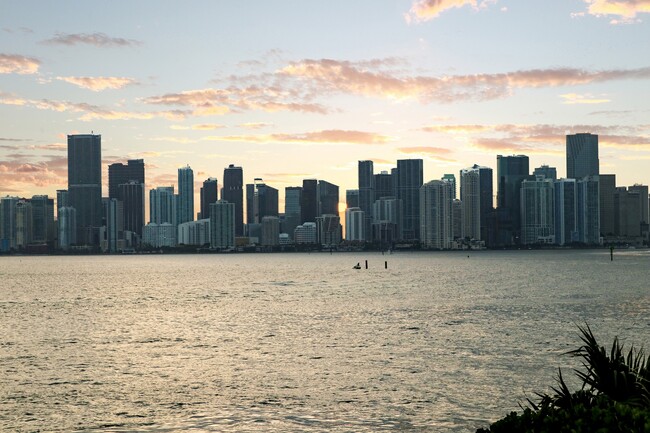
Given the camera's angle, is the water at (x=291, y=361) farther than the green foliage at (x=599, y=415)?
Yes

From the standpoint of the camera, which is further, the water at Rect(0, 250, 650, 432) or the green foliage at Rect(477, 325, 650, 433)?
the water at Rect(0, 250, 650, 432)

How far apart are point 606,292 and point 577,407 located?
4423 inches

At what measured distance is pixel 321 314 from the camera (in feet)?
290

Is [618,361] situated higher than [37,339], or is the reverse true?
[618,361]

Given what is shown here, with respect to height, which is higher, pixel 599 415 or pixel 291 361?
pixel 599 415

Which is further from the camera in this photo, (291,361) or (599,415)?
(291,361)

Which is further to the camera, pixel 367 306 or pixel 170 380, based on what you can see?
pixel 367 306

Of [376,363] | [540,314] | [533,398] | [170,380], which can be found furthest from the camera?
[540,314]

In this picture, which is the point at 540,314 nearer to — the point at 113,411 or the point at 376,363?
the point at 376,363

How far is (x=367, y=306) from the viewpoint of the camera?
99.6 metres

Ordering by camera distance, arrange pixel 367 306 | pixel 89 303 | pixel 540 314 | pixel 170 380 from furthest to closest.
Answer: pixel 89 303, pixel 367 306, pixel 540 314, pixel 170 380

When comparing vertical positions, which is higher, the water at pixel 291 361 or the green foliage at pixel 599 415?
the green foliage at pixel 599 415

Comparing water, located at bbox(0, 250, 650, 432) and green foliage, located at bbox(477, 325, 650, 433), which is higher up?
green foliage, located at bbox(477, 325, 650, 433)

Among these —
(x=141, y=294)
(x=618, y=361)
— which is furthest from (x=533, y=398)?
(x=141, y=294)
